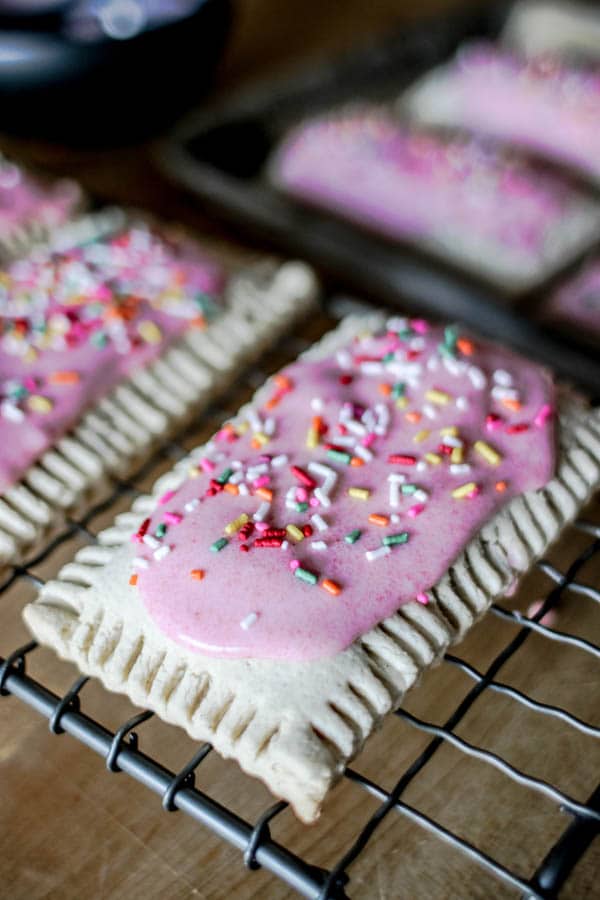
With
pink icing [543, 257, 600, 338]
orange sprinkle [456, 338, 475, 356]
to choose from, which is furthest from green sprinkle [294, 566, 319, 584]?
pink icing [543, 257, 600, 338]

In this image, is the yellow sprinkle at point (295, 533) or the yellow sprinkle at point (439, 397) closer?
the yellow sprinkle at point (295, 533)

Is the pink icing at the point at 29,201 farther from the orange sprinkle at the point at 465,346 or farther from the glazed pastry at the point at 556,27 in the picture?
the glazed pastry at the point at 556,27

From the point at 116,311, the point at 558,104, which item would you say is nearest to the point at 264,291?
the point at 116,311

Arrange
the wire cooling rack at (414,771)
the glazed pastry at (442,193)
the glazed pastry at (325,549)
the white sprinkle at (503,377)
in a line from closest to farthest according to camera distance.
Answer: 1. the wire cooling rack at (414,771)
2. the glazed pastry at (325,549)
3. the white sprinkle at (503,377)
4. the glazed pastry at (442,193)

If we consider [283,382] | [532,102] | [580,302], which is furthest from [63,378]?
[532,102]

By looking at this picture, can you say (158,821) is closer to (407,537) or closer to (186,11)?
(407,537)

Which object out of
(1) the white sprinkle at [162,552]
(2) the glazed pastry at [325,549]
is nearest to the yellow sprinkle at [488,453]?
(2) the glazed pastry at [325,549]
